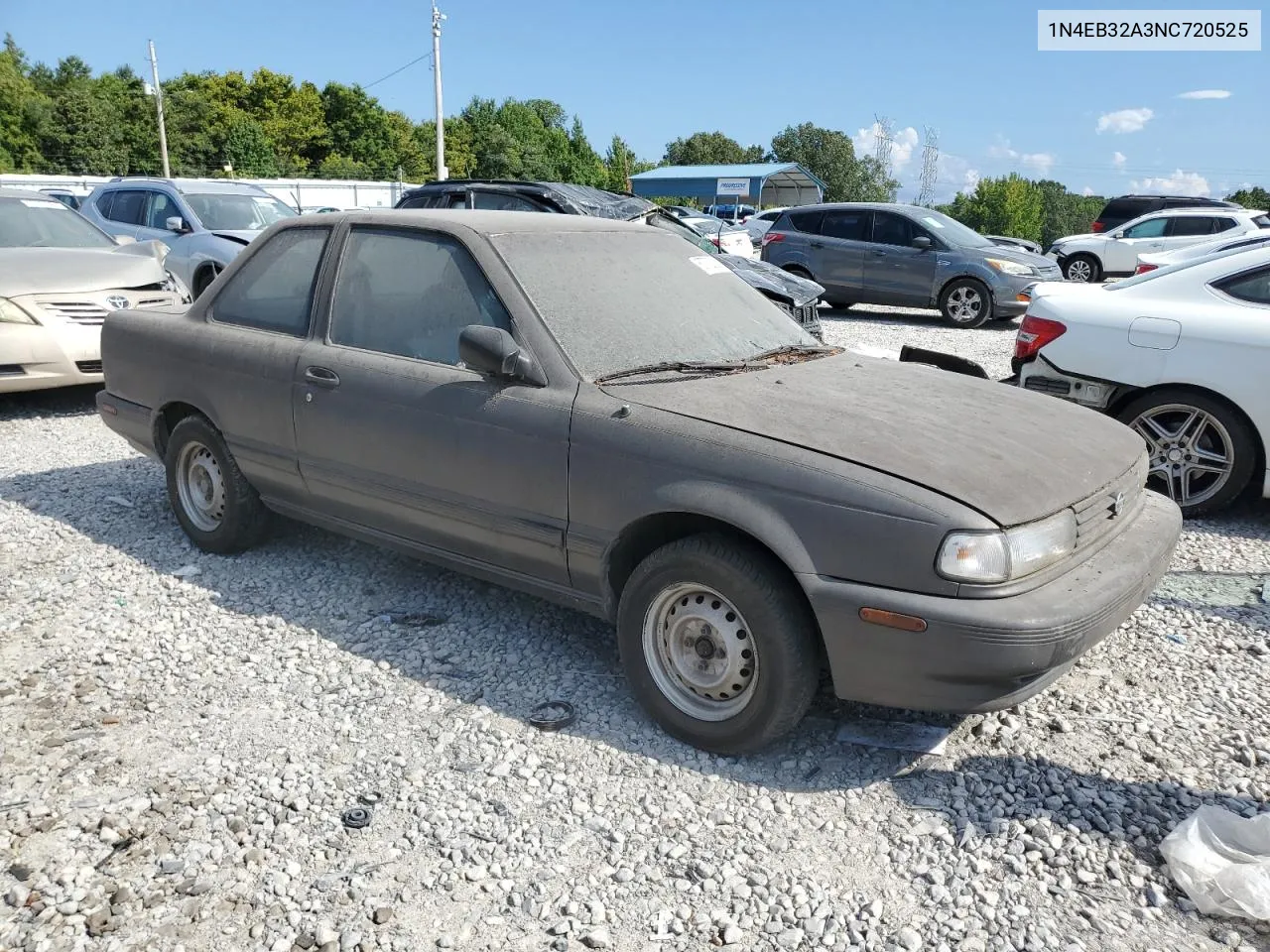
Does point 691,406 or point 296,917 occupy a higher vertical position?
point 691,406

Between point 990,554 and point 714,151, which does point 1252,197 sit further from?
point 714,151

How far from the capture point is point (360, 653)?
3914 mm

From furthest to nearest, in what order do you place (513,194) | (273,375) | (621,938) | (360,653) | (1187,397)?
(513,194)
(1187,397)
(273,375)
(360,653)
(621,938)

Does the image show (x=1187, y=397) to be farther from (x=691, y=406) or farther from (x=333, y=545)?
(x=333, y=545)

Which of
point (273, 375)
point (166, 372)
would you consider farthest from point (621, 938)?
point (166, 372)

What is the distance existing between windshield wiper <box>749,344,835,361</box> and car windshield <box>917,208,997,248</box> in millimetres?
10481

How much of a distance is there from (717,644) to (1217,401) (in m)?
3.63

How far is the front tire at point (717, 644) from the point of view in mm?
2963

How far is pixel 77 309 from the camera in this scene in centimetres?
773

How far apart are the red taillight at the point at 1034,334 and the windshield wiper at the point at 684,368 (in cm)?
280

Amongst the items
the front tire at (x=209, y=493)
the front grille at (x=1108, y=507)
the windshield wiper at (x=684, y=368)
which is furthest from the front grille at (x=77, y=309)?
the front grille at (x=1108, y=507)

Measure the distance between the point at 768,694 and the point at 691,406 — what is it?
96cm

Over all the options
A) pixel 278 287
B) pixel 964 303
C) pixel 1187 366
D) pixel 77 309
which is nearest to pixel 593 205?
pixel 77 309

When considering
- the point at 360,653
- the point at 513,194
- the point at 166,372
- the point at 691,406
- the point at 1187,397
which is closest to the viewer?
the point at 691,406
